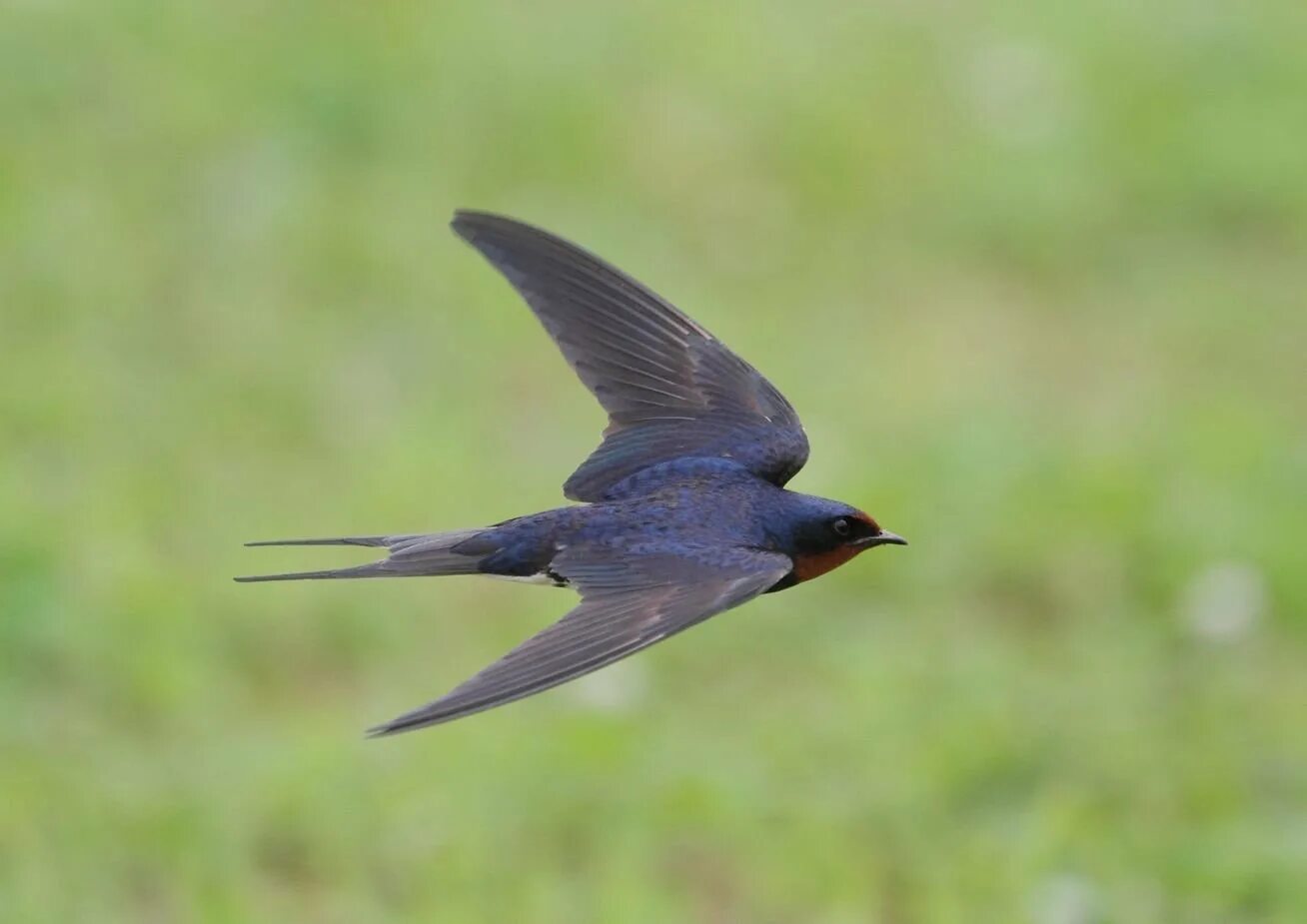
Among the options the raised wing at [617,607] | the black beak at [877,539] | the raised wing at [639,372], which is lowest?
the raised wing at [617,607]

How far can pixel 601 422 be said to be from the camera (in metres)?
5.89

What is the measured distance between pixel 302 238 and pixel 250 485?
105cm

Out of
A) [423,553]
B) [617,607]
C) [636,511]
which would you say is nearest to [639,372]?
[636,511]

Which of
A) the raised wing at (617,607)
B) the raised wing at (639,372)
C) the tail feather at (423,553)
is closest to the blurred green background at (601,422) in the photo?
the raised wing at (639,372)

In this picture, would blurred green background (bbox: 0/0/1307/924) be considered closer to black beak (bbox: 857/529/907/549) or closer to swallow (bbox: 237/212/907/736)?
swallow (bbox: 237/212/907/736)

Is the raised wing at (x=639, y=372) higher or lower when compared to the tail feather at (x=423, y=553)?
higher

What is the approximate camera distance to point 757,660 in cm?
511

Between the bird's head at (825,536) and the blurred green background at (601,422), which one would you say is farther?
the blurred green background at (601,422)

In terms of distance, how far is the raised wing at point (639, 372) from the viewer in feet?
11.0

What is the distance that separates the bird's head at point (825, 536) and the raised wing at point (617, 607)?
0.18m

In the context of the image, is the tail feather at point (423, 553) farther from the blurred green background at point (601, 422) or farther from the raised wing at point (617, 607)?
the blurred green background at point (601, 422)

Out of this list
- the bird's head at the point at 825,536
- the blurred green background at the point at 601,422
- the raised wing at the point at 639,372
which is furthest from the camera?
the blurred green background at the point at 601,422

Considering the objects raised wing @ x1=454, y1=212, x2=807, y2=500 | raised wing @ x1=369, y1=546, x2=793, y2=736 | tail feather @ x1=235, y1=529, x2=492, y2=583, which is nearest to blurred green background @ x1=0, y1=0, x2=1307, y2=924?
raised wing @ x1=454, y1=212, x2=807, y2=500

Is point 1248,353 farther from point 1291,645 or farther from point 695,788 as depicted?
point 695,788
